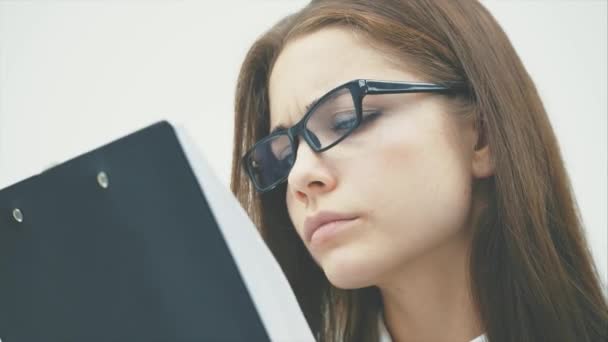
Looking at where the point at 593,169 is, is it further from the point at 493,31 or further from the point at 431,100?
the point at 431,100

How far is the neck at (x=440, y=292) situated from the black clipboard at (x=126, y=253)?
0.41 meters

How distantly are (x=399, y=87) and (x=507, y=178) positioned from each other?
24 centimetres

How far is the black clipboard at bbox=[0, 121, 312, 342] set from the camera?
50cm

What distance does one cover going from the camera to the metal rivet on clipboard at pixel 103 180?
54cm

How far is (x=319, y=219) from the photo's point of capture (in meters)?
0.81

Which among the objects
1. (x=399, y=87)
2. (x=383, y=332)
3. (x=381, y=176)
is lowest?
(x=383, y=332)

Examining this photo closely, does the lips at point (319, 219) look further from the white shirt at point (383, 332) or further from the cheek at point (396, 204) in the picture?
the white shirt at point (383, 332)

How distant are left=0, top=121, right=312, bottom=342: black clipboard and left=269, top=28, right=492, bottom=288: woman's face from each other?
0.85 ft

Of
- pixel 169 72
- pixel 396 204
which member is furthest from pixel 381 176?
pixel 169 72

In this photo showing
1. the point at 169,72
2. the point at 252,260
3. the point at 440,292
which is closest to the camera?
the point at 252,260

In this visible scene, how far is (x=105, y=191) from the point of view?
1.79ft

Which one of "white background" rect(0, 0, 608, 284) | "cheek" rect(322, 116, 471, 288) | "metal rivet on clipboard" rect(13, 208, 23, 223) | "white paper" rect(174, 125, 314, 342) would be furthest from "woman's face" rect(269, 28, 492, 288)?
"white background" rect(0, 0, 608, 284)

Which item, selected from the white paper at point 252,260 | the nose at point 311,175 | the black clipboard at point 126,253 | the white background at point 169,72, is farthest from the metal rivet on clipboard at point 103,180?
the white background at point 169,72

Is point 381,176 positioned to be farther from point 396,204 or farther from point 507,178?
point 507,178
